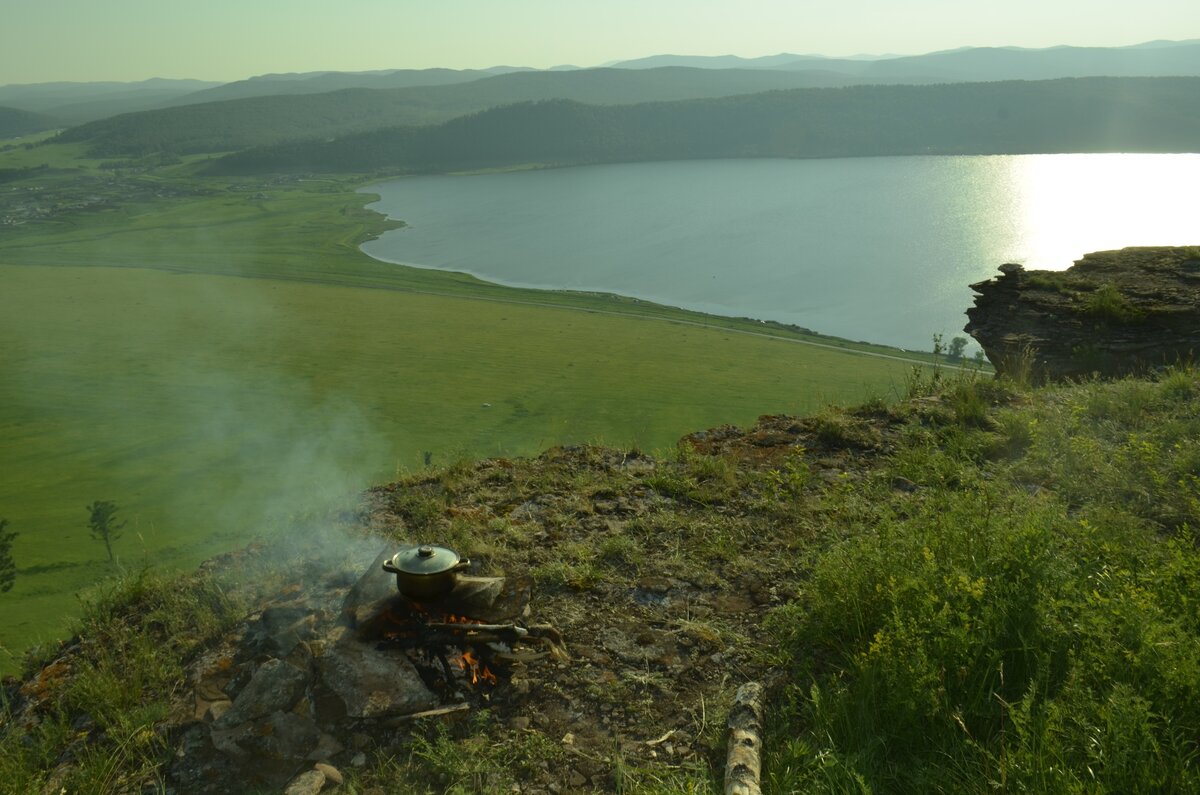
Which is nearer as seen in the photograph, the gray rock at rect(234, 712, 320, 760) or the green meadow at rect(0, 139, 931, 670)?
the gray rock at rect(234, 712, 320, 760)

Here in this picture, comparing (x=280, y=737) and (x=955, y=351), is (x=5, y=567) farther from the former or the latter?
(x=955, y=351)

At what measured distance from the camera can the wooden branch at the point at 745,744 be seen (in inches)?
129

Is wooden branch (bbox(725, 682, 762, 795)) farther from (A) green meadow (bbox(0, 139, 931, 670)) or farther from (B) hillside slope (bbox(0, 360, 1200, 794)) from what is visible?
(A) green meadow (bbox(0, 139, 931, 670))

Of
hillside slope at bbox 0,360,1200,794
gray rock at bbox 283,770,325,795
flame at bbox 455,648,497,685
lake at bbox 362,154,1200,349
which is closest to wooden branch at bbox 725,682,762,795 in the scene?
hillside slope at bbox 0,360,1200,794

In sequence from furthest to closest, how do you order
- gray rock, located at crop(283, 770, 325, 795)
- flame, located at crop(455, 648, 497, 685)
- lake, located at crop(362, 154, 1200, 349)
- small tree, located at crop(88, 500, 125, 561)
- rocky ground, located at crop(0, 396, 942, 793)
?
lake, located at crop(362, 154, 1200, 349) → small tree, located at crop(88, 500, 125, 561) → flame, located at crop(455, 648, 497, 685) → rocky ground, located at crop(0, 396, 942, 793) → gray rock, located at crop(283, 770, 325, 795)

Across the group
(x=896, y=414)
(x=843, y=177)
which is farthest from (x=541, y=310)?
Answer: (x=843, y=177)

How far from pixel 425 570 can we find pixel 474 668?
0.60 m

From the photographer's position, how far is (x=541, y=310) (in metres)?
57.6

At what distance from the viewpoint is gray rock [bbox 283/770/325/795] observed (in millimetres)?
3619

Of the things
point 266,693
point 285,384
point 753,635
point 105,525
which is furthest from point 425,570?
point 285,384

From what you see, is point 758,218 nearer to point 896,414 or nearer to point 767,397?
point 767,397

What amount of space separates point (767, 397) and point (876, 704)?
3513 cm

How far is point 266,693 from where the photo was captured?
13.4 ft

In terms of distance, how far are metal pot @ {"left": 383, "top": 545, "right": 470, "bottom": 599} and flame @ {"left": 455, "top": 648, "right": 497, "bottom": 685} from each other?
0.41 meters
